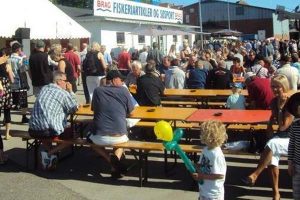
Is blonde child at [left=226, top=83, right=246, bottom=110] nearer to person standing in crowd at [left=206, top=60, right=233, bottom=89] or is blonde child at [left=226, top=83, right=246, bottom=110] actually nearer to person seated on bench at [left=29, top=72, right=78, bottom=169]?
person standing in crowd at [left=206, top=60, right=233, bottom=89]

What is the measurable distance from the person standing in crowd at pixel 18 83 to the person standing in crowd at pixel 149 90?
3129 millimetres

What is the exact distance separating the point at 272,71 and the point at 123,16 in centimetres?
1560

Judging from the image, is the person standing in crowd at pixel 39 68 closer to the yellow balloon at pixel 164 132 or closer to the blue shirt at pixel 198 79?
the blue shirt at pixel 198 79

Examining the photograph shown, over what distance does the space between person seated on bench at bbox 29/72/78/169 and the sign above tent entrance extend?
1619 cm

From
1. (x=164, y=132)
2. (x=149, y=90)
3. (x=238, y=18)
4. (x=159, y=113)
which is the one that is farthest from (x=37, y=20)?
(x=238, y=18)

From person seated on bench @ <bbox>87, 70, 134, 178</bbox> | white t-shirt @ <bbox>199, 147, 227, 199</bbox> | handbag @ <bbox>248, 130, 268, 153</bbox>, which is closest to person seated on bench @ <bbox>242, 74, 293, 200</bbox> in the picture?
handbag @ <bbox>248, 130, 268, 153</bbox>

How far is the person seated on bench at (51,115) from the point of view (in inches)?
275

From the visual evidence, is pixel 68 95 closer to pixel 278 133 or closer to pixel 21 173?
pixel 21 173

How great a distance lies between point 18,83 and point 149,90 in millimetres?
4027

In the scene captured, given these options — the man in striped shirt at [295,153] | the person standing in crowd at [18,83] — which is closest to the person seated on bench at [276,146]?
the man in striped shirt at [295,153]

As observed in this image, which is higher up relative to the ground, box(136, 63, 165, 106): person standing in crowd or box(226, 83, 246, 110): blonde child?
box(136, 63, 165, 106): person standing in crowd

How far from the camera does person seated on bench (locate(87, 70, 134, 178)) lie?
6578 mm

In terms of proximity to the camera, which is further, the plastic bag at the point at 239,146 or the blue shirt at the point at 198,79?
the blue shirt at the point at 198,79

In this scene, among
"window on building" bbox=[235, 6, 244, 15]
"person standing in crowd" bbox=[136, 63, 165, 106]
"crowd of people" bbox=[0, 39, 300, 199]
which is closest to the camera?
"crowd of people" bbox=[0, 39, 300, 199]
